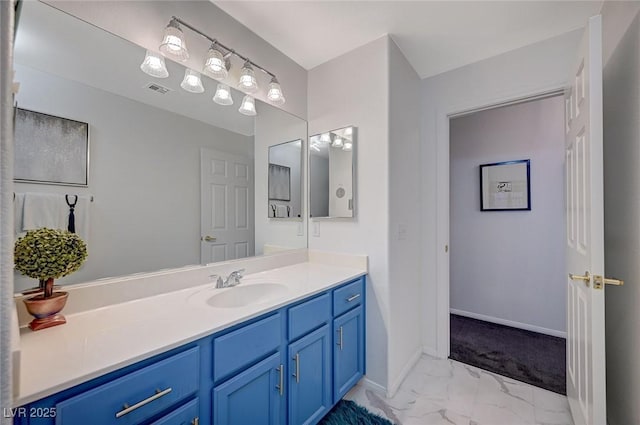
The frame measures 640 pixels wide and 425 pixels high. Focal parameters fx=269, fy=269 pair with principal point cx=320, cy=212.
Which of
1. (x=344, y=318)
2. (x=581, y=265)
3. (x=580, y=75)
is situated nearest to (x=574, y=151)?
(x=580, y=75)

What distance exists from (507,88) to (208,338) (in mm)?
2521

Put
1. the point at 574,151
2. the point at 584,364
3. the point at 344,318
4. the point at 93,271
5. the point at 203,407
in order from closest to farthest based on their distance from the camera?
1. the point at 203,407
2. the point at 93,271
3. the point at 584,364
4. the point at 574,151
5. the point at 344,318

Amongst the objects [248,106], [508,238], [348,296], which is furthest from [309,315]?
[508,238]

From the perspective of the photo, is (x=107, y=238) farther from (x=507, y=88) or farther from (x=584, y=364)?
(x=507, y=88)

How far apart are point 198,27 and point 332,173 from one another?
1.22 metres

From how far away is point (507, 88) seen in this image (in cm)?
203

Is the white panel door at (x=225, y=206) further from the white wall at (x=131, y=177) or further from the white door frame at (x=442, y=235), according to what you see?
the white door frame at (x=442, y=235)

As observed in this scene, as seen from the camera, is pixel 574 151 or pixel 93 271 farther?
pixel 574 151

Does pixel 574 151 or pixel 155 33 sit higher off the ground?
pixel 155 33

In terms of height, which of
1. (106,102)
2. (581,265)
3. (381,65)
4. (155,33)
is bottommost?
(581,265)

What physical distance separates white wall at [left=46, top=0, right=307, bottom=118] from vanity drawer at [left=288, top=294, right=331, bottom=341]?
138 cm

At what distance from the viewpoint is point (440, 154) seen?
229 centimetres

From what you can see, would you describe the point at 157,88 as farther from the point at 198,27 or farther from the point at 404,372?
the point at 404,372

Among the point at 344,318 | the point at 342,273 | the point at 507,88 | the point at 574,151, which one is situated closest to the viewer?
the point at 574,151
